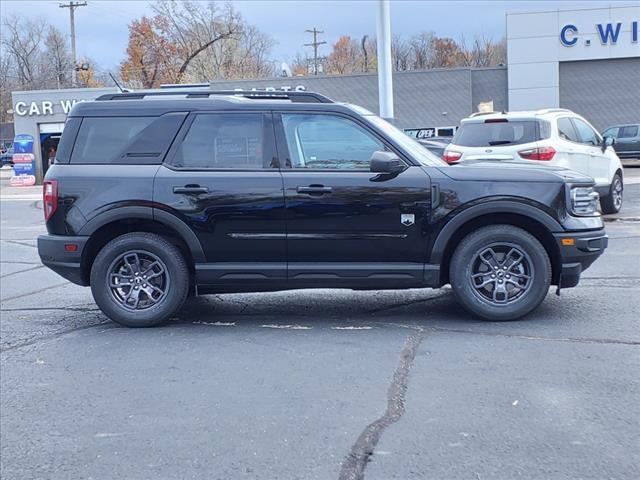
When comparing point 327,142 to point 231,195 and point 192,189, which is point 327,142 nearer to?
point 231,195

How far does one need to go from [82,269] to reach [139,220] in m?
→ 0.68

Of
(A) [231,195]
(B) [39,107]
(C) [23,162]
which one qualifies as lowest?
(A) [231,195]

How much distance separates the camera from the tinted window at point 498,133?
487 inches

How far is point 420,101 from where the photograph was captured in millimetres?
36375

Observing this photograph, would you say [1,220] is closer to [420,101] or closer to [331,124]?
[331,124]

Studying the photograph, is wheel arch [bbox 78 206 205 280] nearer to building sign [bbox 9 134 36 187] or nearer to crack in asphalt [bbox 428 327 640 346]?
crack in asphalt [bbox 428 327 640 346]

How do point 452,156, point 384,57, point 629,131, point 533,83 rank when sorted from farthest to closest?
point 533,83
point 629,131
point 384,57
point 452,156

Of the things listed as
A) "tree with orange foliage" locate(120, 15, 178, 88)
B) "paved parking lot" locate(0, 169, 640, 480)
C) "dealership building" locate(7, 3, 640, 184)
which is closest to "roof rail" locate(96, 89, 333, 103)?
"paved parking lot" locate(0, 169, 640, 480)

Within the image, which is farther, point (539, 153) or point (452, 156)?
point (452, 156)

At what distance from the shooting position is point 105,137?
6.83 meters

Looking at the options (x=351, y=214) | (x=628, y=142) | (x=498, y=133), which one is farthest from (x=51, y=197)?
(x=628, y=142)

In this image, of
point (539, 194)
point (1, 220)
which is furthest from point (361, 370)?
point (1, 220)

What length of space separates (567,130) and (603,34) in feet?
75.9

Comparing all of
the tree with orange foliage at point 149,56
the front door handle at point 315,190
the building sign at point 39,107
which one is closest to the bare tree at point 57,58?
the tree with orange foliage at point 149,56
